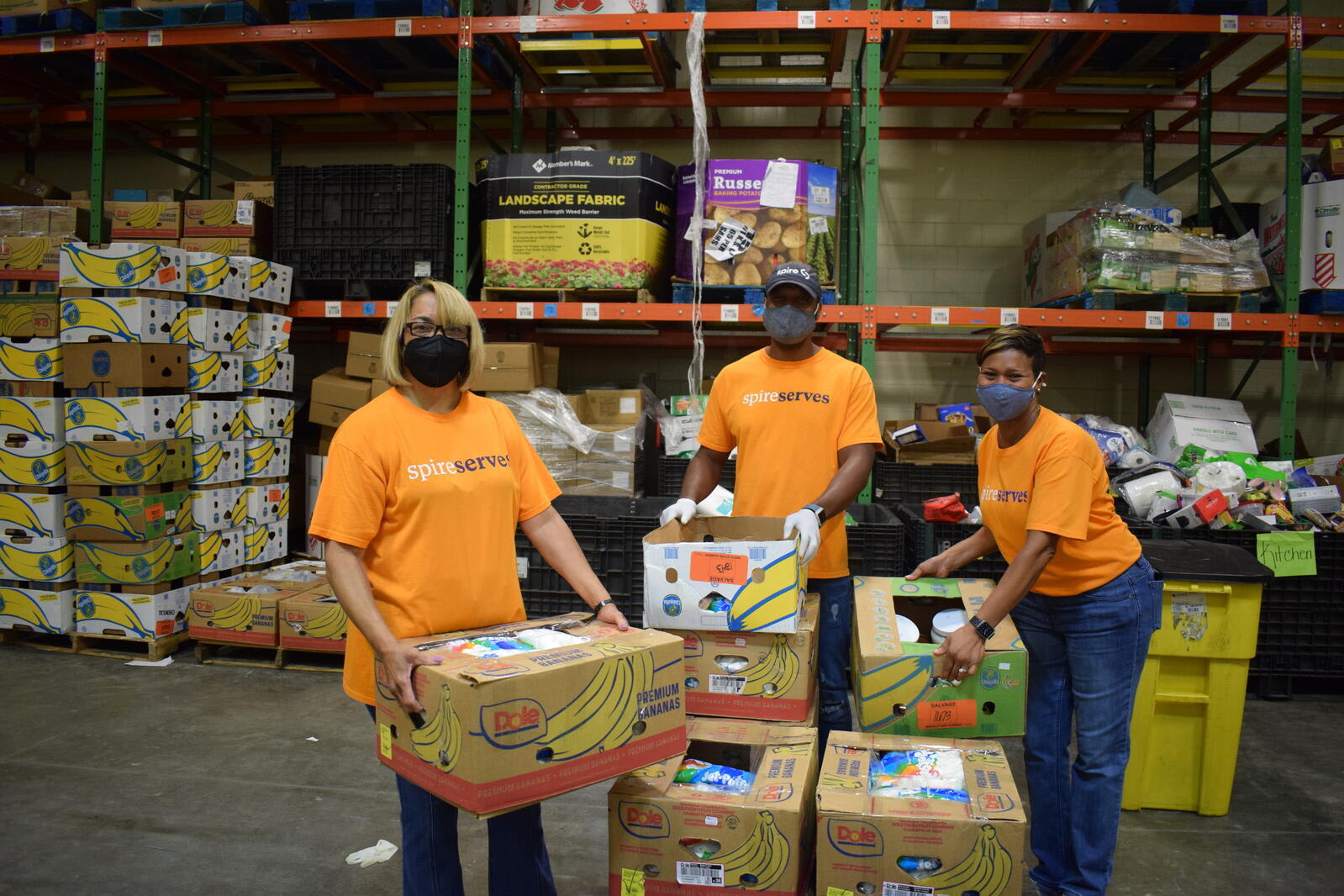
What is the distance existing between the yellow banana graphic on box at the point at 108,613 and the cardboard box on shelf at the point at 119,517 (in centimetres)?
35

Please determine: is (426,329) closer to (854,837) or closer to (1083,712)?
(854,837)

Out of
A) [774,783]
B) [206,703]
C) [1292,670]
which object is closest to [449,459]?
[774,783]

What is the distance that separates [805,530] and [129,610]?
460 cm

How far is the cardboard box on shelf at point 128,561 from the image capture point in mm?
5227

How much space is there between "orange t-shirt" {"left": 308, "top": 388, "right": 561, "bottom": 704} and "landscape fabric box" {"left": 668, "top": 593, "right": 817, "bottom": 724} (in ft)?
1.79

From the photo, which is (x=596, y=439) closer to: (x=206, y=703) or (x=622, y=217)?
(x=622, y=217)

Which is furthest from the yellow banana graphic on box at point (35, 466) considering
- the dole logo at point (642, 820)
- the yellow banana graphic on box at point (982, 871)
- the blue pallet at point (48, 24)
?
the yellow banana graphic on box at point (982, 871)

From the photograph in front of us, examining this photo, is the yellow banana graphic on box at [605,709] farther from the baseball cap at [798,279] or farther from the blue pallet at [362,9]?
the blue pallet at [362,9]

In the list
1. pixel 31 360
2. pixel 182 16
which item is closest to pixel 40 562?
pixel 31 360

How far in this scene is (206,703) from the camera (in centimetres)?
460

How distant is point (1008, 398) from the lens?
245cm

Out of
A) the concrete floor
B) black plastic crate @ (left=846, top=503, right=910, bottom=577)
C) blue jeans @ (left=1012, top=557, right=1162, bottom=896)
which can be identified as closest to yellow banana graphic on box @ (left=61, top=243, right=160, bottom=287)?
the concrete floor

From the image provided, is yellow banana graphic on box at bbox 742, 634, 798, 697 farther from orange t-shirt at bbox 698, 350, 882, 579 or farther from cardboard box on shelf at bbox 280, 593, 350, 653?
cardboard box on shelf at bbox 280, 593, 350, 653

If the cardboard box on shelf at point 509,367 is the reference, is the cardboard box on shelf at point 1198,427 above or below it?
below
